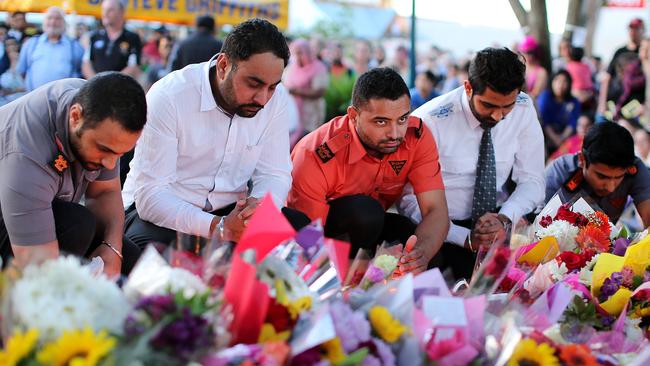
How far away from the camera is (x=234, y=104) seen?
3.44 metres

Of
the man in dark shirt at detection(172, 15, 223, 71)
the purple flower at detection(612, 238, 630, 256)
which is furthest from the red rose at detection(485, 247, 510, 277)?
the man in dark shirt at detection(172, 15, 223, 71)

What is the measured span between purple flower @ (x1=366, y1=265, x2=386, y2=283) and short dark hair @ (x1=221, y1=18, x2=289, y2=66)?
1.19 m

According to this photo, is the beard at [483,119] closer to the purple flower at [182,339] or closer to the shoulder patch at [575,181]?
the shoulder patch at [575,181]

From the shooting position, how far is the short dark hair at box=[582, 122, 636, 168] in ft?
13.9

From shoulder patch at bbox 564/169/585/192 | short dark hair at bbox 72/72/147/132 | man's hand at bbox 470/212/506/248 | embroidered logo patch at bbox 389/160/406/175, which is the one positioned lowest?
man's hand at bbox 470/212/506/248

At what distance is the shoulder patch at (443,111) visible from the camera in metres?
4.29

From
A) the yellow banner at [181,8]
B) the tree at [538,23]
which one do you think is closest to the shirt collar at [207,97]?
the tree at [538,23]

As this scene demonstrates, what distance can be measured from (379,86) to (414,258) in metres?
0.75

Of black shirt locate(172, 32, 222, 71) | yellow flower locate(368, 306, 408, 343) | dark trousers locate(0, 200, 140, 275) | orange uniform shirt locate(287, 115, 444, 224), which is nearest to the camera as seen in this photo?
yellow flower locate(368, 306, 408, 343)

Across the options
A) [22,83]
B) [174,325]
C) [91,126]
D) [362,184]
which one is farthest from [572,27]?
[174,325]

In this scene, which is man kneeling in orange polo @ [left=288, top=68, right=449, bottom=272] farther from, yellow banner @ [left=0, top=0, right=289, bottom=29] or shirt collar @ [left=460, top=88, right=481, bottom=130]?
yellow banner @ [left=0, top=0, right=289, bottom=29]

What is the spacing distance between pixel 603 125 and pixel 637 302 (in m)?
1.67

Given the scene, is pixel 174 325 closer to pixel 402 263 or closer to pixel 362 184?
pixel 402 263

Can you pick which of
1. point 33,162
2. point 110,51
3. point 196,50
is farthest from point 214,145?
point 110,51
